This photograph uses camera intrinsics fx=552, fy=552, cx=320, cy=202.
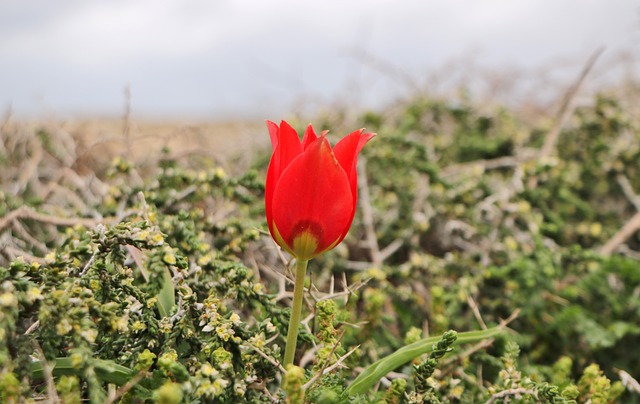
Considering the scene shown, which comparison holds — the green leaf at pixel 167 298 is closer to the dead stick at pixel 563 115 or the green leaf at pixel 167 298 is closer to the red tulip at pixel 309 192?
the red tulip at pixel 309 192

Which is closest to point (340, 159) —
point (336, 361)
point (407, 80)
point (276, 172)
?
point (276, 172)

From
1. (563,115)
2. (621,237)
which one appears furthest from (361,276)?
(563,115)

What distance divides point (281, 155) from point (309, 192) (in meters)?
0.09

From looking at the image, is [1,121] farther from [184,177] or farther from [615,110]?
[615,110]

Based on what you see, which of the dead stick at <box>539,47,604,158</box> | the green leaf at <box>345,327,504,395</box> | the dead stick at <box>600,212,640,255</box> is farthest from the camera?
the dead stick at <box>539,47,604,158</box>

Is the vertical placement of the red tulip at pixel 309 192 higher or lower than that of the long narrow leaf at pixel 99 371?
higher

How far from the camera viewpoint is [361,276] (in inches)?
71.4

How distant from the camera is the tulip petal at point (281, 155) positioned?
950 mm

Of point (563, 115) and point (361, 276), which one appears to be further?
point (563, 115)

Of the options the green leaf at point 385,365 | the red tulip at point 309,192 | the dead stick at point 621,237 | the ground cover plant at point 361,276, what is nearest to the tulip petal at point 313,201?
the red tulip at point 309,192

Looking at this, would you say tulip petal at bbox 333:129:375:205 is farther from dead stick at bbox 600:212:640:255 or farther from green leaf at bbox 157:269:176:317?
dead stick at bbox 600:212:640:255

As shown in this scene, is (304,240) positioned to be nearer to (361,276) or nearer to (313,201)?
(313,201)

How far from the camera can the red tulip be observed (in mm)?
897

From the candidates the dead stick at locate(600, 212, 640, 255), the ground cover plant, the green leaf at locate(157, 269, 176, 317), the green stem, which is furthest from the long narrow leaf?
the dead stick at locate(600, 212, 640, 255)
